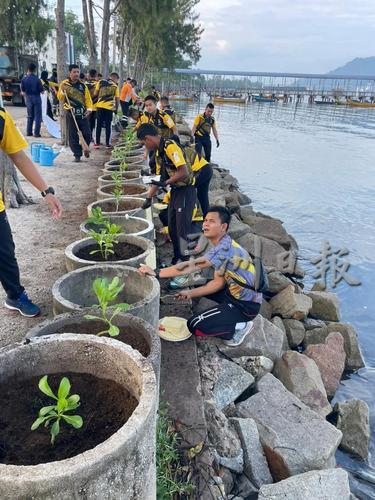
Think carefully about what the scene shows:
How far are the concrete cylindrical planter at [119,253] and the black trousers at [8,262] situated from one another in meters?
0.46

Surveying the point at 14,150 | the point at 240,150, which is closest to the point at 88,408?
the point at 14,150

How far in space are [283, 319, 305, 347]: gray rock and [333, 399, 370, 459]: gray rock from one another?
142 centimetres

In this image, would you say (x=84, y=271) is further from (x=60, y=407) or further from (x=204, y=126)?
(x=204, y=126)

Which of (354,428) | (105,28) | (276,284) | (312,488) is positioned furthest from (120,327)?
(105,28)

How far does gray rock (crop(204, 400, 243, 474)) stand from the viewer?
3018mm

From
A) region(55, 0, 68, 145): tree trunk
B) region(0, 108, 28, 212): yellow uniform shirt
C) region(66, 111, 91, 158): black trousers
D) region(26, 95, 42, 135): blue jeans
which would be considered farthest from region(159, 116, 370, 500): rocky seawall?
region(26, 95, 42, 135): blue jeans

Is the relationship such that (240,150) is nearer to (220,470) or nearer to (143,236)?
(143,236)

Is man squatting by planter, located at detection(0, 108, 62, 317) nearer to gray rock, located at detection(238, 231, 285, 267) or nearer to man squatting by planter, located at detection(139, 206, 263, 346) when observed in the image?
man squatting by planter, located at detection(139, 206, 263, 346)

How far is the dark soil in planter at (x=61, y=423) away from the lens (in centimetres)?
190

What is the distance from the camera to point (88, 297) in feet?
12.1

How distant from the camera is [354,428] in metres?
4.32

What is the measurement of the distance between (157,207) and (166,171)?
203 centimetres

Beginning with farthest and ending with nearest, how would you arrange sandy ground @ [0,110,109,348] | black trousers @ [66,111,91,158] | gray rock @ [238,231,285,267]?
black trousers @ [66,111,91,158] < gray rock @ [238,231,285,267] < sandy ground @ [0,110,109,348]

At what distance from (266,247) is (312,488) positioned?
19.3 feet
